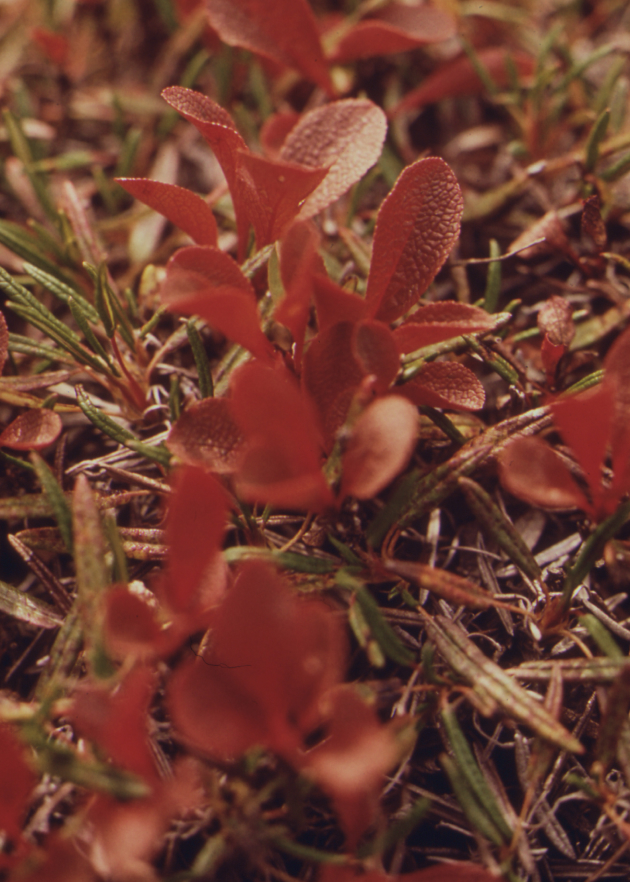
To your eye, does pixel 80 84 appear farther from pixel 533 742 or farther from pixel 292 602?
pixel 533 742

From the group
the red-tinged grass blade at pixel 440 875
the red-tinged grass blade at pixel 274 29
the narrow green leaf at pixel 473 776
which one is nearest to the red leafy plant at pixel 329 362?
the narrow green leaf at pixel 473 776

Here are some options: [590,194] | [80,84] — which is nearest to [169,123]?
[80,84]

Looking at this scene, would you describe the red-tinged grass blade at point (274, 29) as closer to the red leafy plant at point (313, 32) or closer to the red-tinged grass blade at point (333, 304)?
the red leafy plant at point (313, 32)

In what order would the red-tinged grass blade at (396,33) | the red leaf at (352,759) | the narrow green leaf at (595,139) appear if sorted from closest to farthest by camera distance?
the red leaf at (352,759)
the narrow green leaf at (595,139)
the red-tinged grass blade at (396,33)

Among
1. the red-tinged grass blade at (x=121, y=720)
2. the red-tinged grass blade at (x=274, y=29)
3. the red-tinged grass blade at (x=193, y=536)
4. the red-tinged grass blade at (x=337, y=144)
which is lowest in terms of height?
the red-tinged grass blade at (x=121, y=720)

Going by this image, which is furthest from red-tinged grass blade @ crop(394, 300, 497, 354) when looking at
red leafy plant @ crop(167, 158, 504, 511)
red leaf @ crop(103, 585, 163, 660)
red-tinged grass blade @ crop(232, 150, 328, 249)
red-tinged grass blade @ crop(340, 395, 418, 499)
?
red leaf @ crop(103, 585, 163, 660)

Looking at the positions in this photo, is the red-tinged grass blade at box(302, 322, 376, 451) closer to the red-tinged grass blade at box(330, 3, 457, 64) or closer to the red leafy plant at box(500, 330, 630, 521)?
the red leafy plant at box(500, 330, 630, 521)
